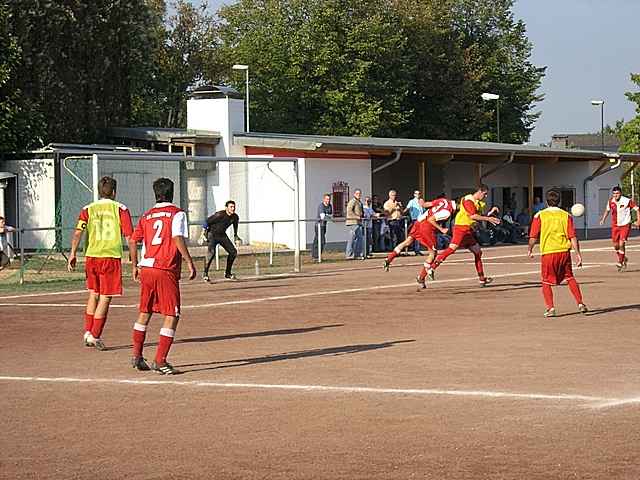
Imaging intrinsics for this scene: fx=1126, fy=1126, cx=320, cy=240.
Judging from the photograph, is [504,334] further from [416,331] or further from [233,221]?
[233,221]

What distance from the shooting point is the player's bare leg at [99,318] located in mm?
13359

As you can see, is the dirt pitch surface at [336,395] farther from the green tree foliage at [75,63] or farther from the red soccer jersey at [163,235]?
the green tree foliage at [75,63]

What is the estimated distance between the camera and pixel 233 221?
24016mm

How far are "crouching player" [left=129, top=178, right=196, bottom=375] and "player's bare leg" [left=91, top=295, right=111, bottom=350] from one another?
75.9 inches

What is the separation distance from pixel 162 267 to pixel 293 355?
2.08 metres

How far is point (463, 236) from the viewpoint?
21.0 meters

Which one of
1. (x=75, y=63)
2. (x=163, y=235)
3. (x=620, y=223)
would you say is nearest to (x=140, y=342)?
(x=163, y=235)

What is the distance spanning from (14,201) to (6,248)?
805cm

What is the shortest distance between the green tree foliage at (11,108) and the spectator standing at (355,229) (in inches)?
443

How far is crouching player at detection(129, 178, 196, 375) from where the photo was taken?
1133cm

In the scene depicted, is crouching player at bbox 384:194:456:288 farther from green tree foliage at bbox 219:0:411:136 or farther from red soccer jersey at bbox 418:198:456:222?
green tree foliage at bbox 219:0:411:136

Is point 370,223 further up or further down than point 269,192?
further down

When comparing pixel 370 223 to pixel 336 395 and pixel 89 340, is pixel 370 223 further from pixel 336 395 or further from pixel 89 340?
pixel 336 395

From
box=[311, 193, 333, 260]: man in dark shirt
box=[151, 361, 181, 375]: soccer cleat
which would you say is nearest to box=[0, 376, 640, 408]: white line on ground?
box=[151, 361, 181, 375]: soccer cleat
